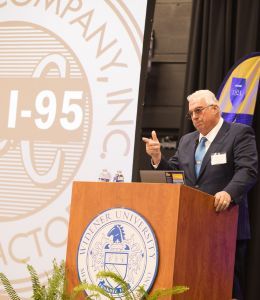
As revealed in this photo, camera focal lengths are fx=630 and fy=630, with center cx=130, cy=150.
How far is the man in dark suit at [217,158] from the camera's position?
3412 millimetres

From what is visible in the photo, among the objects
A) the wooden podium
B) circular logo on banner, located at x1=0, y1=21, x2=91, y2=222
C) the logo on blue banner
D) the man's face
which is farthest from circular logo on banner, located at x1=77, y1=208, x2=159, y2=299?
the logo on blue banner

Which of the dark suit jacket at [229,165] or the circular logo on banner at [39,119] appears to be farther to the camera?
the circular logo on banner at [39,119]

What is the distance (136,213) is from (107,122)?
5.02 ft

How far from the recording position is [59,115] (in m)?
4.29

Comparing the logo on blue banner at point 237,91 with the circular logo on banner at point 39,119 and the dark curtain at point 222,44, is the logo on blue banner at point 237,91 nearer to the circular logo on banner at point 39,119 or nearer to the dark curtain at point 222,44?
the dark curtain at point 222,44

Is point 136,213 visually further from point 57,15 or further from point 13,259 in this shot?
point 57,15

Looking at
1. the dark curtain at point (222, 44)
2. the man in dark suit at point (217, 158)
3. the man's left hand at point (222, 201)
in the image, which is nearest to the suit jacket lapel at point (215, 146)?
the man in dark suit at point (217, 158)

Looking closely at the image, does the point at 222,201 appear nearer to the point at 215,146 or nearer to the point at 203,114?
the point at 215,146

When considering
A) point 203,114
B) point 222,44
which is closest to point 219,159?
point 203,114

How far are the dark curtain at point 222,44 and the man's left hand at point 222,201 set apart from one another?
1430 millimetres

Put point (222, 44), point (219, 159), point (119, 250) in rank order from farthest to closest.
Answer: point (222, 44) → point (219, 159) → point (119, 250)

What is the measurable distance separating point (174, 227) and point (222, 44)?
2472mm

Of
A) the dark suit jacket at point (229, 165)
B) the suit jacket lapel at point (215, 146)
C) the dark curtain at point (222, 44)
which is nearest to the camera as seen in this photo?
the dark suit jacket at point (229, 165)

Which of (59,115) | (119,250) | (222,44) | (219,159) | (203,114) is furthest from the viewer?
(222,44)
